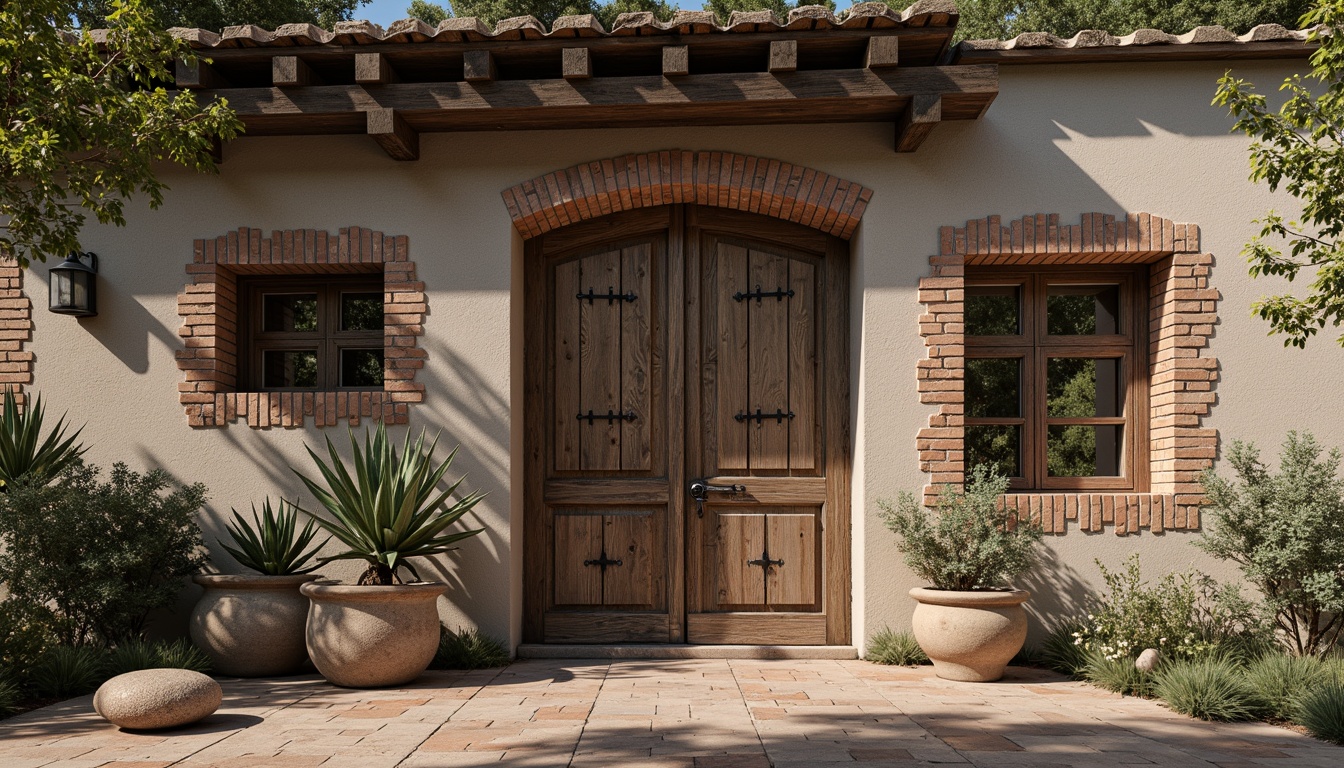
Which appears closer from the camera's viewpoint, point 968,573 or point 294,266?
point 968,573

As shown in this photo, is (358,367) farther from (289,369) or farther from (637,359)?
(637,359)

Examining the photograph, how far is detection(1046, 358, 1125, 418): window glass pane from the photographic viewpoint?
6.32 metres

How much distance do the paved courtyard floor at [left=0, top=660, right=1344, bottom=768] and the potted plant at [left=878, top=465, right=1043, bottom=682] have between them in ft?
0.58

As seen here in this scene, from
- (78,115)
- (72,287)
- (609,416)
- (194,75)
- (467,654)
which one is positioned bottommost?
(467,654)

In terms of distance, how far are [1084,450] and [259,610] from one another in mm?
4952

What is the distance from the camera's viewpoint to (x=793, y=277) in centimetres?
646

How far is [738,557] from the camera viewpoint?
6324mm

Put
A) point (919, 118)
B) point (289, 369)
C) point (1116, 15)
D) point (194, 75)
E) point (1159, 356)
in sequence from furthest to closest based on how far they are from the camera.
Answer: point (1116, 15) → point (289, 369) → point (1159, 356) → point (194, 75) → point (919, 118)

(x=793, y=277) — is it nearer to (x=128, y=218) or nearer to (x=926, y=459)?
(x=926, y=459)

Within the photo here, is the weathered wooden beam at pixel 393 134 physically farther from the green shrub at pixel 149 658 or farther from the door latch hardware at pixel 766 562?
the door latch hardware at pixel 766 562

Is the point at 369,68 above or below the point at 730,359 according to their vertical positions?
above

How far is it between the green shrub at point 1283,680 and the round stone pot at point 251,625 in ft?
15.6

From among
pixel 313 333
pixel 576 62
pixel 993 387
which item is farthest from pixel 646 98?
pixel 993 387

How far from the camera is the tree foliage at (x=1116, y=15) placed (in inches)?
488
